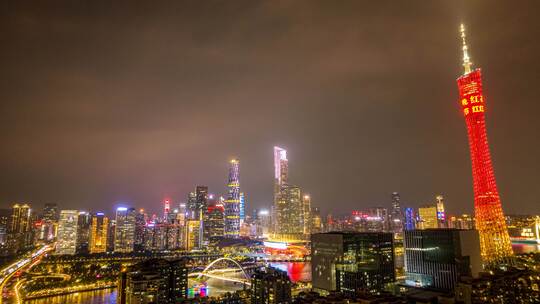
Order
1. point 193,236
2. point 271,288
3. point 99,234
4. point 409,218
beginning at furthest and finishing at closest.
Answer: point 409,218 < point 193,236 < point 99,234 < point 271,288

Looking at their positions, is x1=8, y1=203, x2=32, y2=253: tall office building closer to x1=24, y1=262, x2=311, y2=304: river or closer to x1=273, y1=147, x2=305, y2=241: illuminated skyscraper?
x1=24, y1=262, x2=311, y2=304: river

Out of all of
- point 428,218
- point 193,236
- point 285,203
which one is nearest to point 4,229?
point 193,236

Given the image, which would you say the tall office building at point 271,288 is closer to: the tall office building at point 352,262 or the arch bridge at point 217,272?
the tall office building at point 352,262

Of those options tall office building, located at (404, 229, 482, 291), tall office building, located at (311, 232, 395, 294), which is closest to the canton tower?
tall office building, located at (404, 229, 482, 291)

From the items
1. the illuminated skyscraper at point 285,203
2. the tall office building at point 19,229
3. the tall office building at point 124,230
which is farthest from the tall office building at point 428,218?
the tall office building at point 19,229

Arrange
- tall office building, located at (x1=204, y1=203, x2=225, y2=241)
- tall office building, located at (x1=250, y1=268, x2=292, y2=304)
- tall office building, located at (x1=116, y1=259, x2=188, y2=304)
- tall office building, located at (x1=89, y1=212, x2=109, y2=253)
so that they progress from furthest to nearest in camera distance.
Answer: tall office building, located at (x1=204, y1=203, x2=225, y2=241), tall office building, located at (x1=89, y1=212, x2=109, y2=253), tall office building, located at (x1=116, y1=259, x2=188, y2=304), tall office building, located at (x1=250, y1=268, x2=292, y2=304)

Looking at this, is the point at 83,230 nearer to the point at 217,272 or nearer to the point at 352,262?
the point at 217,272
